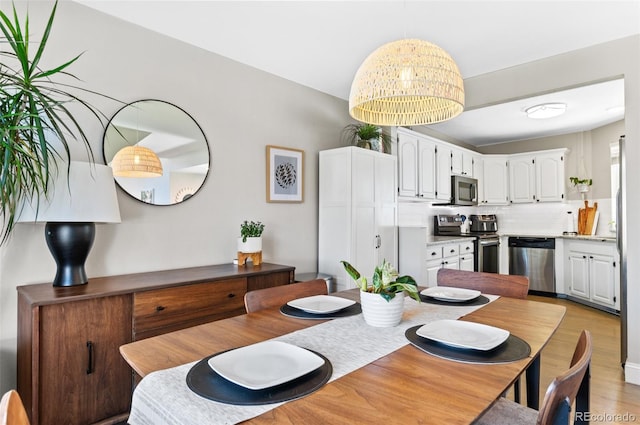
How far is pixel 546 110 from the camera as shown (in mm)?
4164

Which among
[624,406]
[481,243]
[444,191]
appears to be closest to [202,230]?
[624,406]

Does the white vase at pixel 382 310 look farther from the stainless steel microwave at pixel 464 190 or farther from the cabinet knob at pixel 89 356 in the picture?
the stainless steel microwave at pixel 464 190

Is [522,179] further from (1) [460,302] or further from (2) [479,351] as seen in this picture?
(2) [479,351]

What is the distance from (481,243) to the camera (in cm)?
503

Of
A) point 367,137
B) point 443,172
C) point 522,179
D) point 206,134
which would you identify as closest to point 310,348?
point 206,134

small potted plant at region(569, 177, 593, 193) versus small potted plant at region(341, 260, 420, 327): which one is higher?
small potted plant at region(569, 177, 593, 193)

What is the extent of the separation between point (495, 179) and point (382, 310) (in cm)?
532

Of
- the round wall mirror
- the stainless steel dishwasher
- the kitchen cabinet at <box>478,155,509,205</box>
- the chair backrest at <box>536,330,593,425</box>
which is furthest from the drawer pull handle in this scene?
the kitchen cabinet at <box>478,155,509,205</box>

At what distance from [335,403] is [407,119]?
1.46 metres

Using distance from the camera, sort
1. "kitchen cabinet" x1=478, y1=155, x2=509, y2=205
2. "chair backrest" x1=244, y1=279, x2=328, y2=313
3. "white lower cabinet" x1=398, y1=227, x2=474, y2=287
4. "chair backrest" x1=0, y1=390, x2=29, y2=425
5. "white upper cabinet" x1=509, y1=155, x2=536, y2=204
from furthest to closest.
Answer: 1. "kitchen cabinet" x1=478, y1=155, x2=509, y2=205
2. "white upper cabinet" x1=509, y1=155, x2=536, y2=204
3. "white lower cabinet" x1=398, y1=227, x2=474, y2=287
4. "chair backrest" x1=244, y1=279, x2=328, y2=313
5. "chair backrest" x1=0, y1=390, x2=29, y2=425

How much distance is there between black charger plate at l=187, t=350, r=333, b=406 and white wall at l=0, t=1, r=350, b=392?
165 centimetres

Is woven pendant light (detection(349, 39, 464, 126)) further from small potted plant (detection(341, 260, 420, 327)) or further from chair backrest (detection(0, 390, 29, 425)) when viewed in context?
chair backrest (detection(0, 390, 29, 425))

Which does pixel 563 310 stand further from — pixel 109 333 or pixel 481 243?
pixel 481 243

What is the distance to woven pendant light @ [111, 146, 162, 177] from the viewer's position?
89.6 inches
